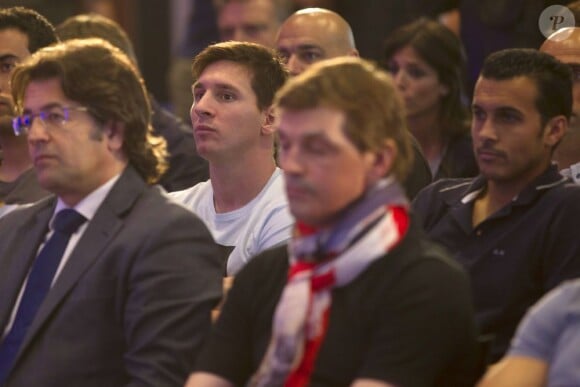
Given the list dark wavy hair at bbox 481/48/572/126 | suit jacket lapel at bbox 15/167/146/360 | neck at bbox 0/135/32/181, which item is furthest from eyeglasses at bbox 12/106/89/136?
neck at bbox 0/135/32/181

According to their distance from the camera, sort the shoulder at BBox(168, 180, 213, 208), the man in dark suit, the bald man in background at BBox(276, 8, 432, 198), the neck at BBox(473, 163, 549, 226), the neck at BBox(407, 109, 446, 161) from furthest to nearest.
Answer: the neck at BBox(407, 109, 446, 161)
the bald man in background at BBox(276, 8, 432, 198)
the shoulder at BBox(168, 180, 213, 208)
the neck at BBox(473, 163, 549, 226)
the man in dark suit

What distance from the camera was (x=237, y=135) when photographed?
333cm

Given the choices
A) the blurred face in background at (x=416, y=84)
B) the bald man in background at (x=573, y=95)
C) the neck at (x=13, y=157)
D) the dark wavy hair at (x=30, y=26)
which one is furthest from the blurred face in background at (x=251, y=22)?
the bald man in background at (x=573, y=95)

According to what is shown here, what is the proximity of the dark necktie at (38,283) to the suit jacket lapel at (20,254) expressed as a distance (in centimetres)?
3

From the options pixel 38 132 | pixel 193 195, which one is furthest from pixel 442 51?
pixel 38 132

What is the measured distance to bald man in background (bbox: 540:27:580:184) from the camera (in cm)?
351

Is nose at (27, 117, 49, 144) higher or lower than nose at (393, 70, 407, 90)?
higher

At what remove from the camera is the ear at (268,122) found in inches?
133

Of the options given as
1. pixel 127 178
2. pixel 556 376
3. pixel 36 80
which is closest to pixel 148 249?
pixel 127 178

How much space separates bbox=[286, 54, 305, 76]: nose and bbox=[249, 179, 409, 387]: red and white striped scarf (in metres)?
2.09

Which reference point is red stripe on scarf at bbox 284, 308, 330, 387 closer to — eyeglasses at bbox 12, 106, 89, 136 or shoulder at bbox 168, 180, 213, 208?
eyeglasses at bbox 12, 106, 89, 136

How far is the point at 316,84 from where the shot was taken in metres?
2.29

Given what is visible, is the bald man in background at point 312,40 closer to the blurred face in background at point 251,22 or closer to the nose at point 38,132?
the blurred face in background at point 251,22

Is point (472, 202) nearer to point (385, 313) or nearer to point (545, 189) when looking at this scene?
point (545, 189)
